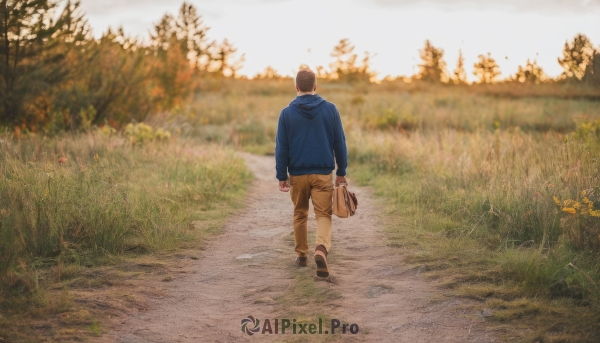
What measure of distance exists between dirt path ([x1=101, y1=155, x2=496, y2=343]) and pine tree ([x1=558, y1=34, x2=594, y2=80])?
6191 mm

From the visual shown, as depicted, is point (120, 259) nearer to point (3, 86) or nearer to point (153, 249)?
point (153, 249)

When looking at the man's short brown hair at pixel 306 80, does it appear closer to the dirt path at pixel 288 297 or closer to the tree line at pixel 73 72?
the dirt path at pixel 288 297

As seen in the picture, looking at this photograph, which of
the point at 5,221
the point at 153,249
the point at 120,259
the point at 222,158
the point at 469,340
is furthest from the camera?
the point at 222,158

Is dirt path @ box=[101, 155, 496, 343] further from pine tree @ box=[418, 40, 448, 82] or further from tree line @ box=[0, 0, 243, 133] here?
pine tree @ box=[418, 40, 448, 82]

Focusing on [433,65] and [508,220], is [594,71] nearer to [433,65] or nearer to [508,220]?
[508,220]

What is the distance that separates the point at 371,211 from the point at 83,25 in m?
10.2

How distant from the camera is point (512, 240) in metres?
6.56

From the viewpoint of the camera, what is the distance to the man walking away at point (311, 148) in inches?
236

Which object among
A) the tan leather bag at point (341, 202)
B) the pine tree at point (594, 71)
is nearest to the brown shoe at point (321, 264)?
the tan leather bag at point (341, 202)

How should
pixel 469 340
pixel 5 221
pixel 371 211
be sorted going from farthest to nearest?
1. pixel 371 211
2. pixel 5 221
3. pixel 469 340

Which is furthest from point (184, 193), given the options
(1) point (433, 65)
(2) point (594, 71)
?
(1) point (433, 65)

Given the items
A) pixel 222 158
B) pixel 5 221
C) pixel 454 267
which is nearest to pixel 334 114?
pixel 454 267

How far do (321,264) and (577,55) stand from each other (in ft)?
27.3

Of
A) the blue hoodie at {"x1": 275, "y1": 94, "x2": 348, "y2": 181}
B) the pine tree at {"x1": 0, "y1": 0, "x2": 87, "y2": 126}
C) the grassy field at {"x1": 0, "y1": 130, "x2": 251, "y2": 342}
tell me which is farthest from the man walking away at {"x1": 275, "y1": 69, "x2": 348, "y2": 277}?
the pine tree at {"x1": 0, "y1": 0, "x2": 87, "y2": 126}
